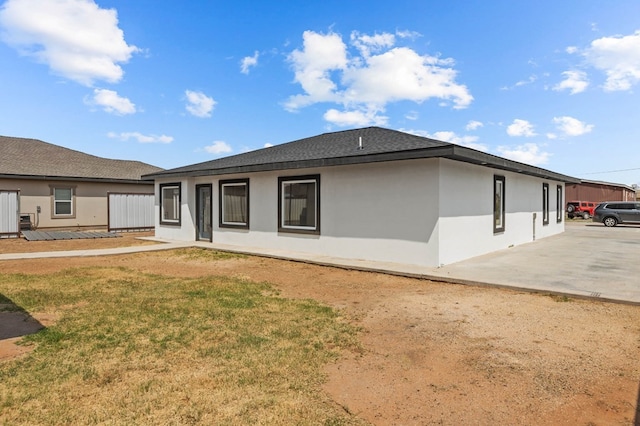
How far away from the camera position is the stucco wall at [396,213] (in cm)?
923

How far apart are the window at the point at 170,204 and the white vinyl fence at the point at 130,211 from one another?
5.80m

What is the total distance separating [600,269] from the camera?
8.78 meters

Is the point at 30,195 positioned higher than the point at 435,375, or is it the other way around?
A: the point at 30,195

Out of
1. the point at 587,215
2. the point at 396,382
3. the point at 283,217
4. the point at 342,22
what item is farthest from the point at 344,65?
the point at 587,215

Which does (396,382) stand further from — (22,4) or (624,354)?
(22,4)

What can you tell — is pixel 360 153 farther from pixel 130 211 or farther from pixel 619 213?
pixel 619 213

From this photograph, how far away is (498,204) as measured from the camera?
12.6 metres

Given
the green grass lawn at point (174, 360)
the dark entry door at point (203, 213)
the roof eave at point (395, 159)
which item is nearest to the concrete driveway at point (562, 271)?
the roof eave at point (395, 159)

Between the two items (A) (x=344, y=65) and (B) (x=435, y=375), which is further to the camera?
(A) (x=344, y=65)

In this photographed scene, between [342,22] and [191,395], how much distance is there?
15.2m

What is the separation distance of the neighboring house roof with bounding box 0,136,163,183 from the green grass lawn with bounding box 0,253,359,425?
52.9ft

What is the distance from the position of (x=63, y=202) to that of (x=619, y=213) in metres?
35.0

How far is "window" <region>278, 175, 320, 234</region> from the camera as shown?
37.6ft

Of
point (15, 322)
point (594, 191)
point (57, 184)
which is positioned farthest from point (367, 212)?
point (594, 191)
